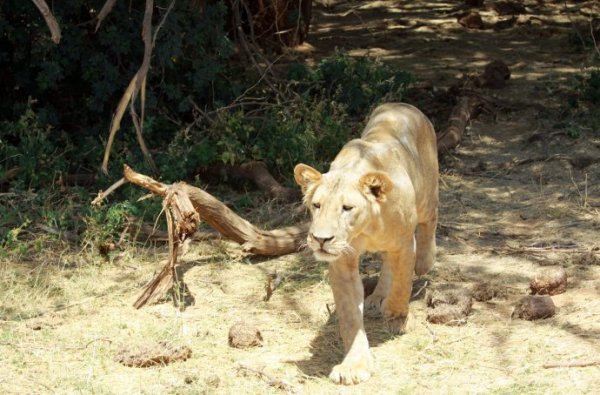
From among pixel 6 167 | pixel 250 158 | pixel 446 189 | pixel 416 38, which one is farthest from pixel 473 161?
pixel 416 38

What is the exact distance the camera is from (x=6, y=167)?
833cm

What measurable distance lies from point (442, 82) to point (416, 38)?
98.1 inches

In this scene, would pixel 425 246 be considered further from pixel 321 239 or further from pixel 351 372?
pixel 321 239

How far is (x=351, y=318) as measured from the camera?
5.39 m

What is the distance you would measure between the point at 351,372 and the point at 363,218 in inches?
29.7

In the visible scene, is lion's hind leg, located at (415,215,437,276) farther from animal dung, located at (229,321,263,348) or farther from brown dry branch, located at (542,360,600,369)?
brown dry branch, located at (542,360,600,369)

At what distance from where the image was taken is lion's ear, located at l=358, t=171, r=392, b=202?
16.9 ft

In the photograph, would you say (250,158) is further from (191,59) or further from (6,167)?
(6,167)

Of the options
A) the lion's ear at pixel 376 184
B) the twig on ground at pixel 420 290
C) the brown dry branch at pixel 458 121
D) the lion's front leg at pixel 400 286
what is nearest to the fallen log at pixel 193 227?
the twig on ground at pixel 420 290

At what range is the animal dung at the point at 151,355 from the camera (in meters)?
5.43

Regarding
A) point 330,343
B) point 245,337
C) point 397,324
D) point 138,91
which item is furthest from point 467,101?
point 245,337

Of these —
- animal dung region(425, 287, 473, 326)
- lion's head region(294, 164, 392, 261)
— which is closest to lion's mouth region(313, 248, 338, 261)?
lion's head region(294, 164, 392, 261)

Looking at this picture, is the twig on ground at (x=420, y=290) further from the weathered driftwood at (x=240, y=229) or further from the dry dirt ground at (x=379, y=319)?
the weathered driftwood at (x=240, y=229)

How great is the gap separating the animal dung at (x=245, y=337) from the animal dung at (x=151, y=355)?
12.2 inches
